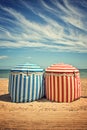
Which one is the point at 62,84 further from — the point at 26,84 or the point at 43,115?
the point at 43,115

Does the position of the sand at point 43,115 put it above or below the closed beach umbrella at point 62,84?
below

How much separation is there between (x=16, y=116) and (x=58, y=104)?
145 centimetres

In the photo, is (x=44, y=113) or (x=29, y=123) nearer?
(x=29, y=123)

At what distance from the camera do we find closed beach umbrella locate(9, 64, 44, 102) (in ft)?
18.8

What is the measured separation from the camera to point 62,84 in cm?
567

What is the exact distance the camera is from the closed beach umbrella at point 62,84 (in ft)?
18.6

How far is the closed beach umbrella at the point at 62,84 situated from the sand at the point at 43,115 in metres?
0.21

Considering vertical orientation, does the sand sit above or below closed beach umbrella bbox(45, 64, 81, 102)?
below

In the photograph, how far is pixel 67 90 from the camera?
5.68m

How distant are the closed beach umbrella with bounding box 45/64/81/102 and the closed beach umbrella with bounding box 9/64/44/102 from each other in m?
0.29

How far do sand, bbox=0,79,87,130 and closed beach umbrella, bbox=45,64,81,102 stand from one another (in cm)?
21

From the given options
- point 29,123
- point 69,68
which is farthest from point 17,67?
point 29,123

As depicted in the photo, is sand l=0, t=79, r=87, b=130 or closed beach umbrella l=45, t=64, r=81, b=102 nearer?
sand l=0, t=79, r=87, b=130

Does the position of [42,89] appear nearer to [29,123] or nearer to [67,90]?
[67,90]
